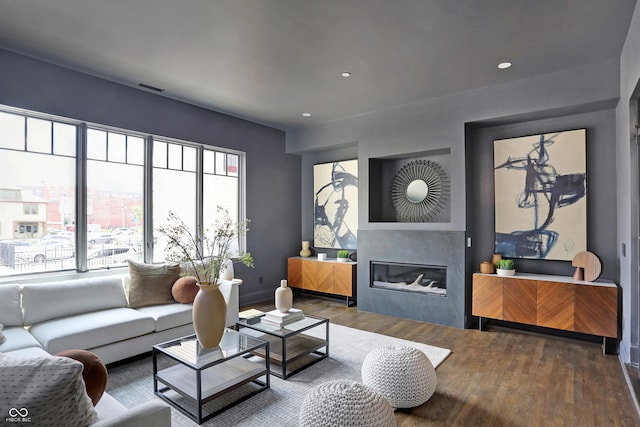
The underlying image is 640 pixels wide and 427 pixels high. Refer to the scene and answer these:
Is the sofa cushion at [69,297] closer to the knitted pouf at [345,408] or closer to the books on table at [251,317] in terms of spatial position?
the books on table at [251,317]

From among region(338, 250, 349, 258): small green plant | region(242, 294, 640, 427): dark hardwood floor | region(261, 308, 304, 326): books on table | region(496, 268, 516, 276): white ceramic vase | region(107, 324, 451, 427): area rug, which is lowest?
region(242, 294, 640, 427): dark hardwood floor

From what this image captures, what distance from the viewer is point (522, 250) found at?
4203 mm

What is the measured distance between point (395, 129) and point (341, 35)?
213 cm

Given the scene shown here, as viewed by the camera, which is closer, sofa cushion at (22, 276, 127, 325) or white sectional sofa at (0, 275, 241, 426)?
white sectional sofa at (0, 275, 241, 426)

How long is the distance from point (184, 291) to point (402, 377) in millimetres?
2392

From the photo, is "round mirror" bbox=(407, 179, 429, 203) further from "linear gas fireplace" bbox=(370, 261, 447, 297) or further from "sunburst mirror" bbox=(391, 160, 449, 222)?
"linear gas fireplace" bbox=(370, 261, 447, 297)

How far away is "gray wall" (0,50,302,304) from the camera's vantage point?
338 cm

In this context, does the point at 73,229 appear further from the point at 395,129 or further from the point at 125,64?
the point at 395,129

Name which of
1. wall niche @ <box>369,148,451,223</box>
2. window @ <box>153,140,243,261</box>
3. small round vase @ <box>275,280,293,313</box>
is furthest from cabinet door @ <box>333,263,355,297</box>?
small round vase @ <box>275,280,293,313</box>

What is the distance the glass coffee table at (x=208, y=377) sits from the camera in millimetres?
2393

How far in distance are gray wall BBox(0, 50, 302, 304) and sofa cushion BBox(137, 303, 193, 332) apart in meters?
1.75

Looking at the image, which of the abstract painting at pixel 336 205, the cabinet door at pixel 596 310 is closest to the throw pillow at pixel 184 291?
the abstract painting at pixel 336 205

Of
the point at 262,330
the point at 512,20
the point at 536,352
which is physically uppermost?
the point at 512,20

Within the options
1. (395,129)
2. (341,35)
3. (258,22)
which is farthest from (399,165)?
(258,22)
